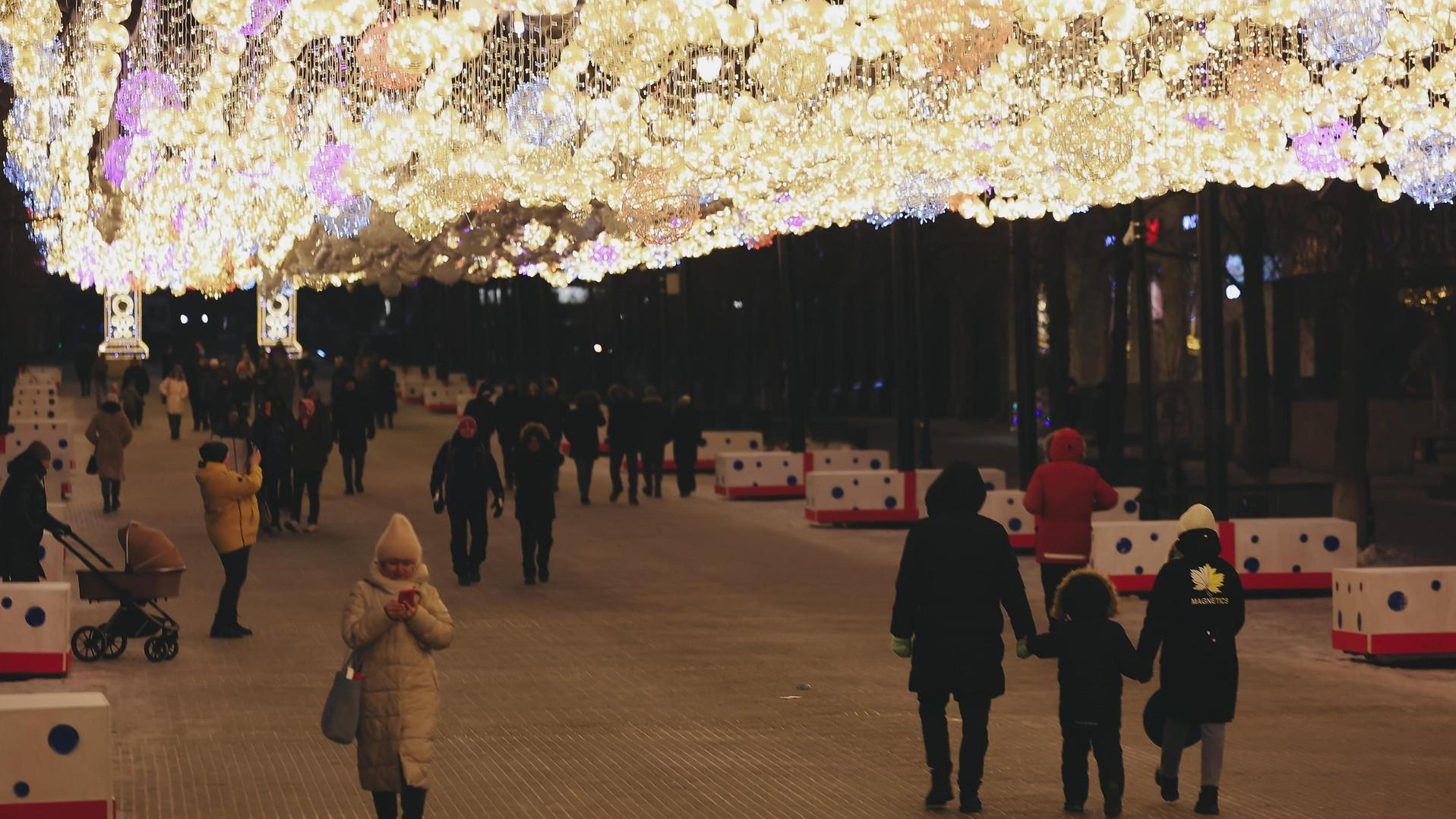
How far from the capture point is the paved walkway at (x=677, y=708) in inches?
375

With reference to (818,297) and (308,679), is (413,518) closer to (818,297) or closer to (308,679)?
(308,679)

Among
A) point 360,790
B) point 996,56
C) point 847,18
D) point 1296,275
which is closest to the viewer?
point 360,790

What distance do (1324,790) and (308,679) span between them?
6.47 meters

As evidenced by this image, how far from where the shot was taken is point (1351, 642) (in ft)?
48.3

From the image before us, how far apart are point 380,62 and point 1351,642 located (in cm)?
785

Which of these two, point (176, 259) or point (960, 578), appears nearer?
point (960, 578)

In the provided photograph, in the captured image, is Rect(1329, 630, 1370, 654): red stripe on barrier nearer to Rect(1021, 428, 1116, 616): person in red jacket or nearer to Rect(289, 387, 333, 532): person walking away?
Rect(1021, 428, 1116, 616): person in red jacket

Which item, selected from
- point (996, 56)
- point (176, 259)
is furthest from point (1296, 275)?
point (996, 56)

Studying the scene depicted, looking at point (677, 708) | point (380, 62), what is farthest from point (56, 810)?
point (380, 62)

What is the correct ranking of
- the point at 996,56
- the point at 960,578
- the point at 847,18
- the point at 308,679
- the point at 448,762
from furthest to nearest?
the point at 308,679 < the point at 996,56 < the point at 847,18 < the point at 448,762 < the point at 960,578

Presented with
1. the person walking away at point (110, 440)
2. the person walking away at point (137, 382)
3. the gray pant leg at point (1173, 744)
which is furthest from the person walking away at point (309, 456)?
the person walking away at point (137, 382)

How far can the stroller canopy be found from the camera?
14.3 meters

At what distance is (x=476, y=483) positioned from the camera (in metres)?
18.8

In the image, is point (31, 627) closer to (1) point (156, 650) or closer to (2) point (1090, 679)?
(1) point (156, 650)
